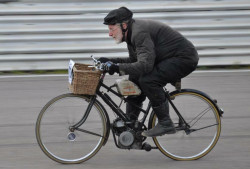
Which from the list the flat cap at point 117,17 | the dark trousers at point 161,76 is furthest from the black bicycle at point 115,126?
the flat cap at point 117,17

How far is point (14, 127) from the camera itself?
7258 millimetres

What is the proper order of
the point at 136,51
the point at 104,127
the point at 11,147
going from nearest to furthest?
the point at 136,51 → the point at 104,127 → the point at 11,147

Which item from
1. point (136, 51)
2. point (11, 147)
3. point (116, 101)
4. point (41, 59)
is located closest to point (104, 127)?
point (116, 101)

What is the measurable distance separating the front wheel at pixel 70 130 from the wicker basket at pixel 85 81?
0.55ft

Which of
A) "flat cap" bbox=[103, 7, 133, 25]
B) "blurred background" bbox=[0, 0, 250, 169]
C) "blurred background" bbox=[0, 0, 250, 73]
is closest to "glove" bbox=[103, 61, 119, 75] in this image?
"flat cap" bbox=[103, 7, 133, 25]

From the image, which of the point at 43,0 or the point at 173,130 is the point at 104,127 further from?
the point at 43,0

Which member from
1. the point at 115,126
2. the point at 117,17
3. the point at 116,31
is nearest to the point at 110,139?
the point at 115,126

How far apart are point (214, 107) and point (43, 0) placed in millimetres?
5988

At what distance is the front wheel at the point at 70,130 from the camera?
5.61 m

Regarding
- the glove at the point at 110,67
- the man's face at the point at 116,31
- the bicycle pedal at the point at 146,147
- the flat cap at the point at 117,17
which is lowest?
the bicycle pedal at the point at 146,147

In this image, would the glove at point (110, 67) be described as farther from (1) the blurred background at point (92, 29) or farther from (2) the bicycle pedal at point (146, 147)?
(1) the blurred background at point (92, 29)

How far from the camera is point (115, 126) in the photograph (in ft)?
18.7

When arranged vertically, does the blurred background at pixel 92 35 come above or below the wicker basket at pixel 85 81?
below

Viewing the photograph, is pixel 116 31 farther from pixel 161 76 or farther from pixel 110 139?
pixel 110 139
